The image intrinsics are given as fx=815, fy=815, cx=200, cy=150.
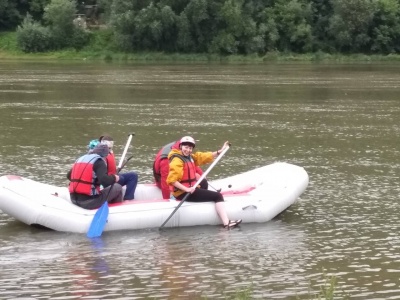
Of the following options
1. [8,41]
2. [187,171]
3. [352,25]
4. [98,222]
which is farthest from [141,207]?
[8,41]

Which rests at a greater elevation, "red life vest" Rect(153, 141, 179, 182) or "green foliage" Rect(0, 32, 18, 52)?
"red life vest" Rect(153, 141, 179, 182)

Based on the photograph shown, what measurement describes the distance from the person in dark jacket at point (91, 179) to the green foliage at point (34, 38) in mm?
52848

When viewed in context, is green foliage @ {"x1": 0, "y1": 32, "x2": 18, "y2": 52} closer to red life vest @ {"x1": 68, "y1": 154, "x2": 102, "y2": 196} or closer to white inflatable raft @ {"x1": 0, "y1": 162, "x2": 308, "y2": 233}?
white inflatable raft @ {"x1": 0, "y1": 162, "x2": 308, "y2": 233}

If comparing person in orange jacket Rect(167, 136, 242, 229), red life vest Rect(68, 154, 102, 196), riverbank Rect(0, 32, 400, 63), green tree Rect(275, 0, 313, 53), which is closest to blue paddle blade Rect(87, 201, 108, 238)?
red life vest Rect(68, 154, 102, 196)

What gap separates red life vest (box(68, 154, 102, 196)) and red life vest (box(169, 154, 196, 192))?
42.9 inches

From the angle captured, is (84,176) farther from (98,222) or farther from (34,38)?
(34,38)

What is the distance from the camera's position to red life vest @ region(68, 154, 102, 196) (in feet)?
33.9

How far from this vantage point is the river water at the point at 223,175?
8.39 m

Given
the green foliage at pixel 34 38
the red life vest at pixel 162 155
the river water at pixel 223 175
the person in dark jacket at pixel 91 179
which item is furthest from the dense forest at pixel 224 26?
the person in dark jacket at pixel 91 179

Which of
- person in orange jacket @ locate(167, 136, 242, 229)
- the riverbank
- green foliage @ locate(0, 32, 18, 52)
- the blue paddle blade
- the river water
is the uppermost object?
person in orange jacket @ locate(167, 136, 242, 229)

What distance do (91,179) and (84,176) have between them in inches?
4.5

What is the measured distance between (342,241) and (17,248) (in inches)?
155

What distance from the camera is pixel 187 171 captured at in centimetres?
1088

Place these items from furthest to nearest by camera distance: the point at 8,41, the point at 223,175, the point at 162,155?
1. the point at 8,41
2. the point at 223,175
3. the point at 162,155
